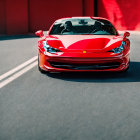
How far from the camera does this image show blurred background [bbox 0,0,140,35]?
74.1 ft

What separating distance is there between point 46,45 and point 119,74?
161cm

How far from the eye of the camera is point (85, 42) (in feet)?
23.0

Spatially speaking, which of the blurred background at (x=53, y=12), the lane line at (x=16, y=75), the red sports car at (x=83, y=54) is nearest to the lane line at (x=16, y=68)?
the lane line at (x=16, y=75)

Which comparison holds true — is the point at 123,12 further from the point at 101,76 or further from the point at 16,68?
the point at 101,76

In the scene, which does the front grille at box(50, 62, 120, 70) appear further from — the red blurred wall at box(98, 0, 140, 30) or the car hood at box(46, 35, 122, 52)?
the red blurred wall at box(98, 0, 140, 30)

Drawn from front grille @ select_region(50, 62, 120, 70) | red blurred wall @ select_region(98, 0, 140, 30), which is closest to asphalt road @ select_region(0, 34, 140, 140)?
front grille @ select_region(50, 62, 120, 70)

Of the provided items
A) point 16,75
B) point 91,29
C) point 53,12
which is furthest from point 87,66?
point 53,12

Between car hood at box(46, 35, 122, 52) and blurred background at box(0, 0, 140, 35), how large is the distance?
49.6 feet

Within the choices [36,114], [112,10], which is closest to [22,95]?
[36,114]

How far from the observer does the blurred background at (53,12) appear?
2258 centimetres

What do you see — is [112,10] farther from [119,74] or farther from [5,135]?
[5,135]

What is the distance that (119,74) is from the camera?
7.19m

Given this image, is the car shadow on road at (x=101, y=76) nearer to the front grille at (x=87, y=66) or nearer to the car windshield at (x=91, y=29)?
the front grille at (x=87, y=66)

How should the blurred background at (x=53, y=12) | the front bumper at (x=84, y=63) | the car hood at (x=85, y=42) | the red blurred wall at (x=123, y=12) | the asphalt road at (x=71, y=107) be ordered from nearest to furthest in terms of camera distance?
the asphalt road at (x=71, y=107) → the front bumper at (x=84, y=63) → the car hood at (x=85, y=42) → the red blurred wall at (x=123, y=12) → the blurred background at (x=53, y=12)
